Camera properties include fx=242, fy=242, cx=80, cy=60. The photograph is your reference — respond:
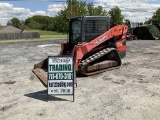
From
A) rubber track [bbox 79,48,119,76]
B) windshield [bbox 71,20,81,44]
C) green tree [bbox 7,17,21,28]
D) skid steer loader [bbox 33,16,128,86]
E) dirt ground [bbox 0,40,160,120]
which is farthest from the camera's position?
green tree [bbox 7,17,21,28]

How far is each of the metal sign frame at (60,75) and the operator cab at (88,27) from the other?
12.4ft

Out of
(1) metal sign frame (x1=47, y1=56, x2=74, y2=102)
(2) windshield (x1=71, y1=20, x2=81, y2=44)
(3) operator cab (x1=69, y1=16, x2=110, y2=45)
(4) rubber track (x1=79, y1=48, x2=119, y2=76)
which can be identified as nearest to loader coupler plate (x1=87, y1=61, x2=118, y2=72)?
(4) rubber track (x1=79, y1=48, x2=119, y2=76)

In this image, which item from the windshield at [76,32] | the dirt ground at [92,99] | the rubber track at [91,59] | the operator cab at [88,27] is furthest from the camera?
the windshield at [76,32]

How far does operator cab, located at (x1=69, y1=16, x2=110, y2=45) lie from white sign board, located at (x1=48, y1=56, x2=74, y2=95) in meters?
3.78

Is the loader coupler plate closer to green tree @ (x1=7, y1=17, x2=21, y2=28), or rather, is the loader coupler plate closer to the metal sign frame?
the metal sign frame

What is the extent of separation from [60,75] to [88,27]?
14.1ft

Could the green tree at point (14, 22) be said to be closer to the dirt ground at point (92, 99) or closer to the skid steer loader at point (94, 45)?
the skid steer loader at point (94, 45)

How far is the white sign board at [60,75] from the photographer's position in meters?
6.90

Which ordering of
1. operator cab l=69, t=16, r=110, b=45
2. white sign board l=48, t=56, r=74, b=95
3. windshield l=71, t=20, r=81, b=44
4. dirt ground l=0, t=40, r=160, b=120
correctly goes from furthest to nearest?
windshield l=71, t=20, r=81, b=44
operator cab l=69, t=16, r=110, b=45
white sign board l=48, t=56, r=74, b=95
dirt ground l=0, t=40, r=160, b=120

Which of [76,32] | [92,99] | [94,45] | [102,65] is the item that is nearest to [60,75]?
[92,99]

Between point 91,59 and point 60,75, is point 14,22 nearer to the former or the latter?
point 91,59

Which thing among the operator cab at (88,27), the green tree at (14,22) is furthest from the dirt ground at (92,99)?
the green tree at (14,22)

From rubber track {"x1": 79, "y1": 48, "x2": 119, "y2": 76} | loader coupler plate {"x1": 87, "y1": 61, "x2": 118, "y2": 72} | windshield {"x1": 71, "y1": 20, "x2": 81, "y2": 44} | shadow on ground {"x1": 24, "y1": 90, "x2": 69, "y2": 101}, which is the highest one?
windshield {"x1": 71, "y1": 20, "x2": 81, "y2": 44}

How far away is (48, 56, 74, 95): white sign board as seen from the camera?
6902mm
